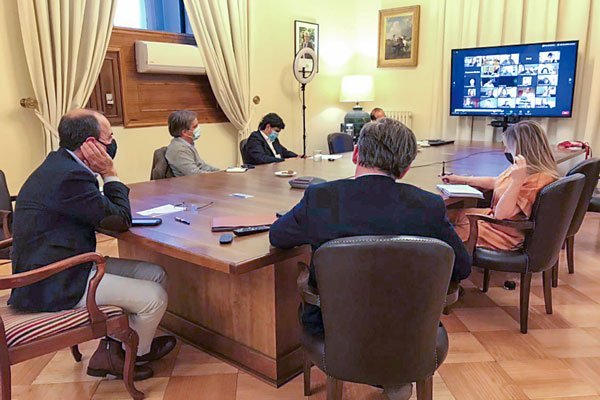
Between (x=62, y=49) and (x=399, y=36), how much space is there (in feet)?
13.1

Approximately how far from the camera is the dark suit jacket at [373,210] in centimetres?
139

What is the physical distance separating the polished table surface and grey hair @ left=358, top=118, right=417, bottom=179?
0.45 m

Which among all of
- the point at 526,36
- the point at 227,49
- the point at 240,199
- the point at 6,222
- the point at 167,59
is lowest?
the point at 6,222

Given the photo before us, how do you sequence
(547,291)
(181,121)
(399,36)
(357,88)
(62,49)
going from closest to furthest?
(547,291) < (181,121) < (62,49) < (399,36) < (357,88)

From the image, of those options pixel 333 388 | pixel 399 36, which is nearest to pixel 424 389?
pixel 333 388

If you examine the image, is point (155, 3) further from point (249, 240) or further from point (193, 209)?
point (249, 240)

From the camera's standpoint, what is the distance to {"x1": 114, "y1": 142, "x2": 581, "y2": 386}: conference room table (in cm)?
169

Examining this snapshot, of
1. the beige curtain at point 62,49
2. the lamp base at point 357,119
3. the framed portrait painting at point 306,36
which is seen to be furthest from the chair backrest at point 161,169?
the lamp base at point 357,119

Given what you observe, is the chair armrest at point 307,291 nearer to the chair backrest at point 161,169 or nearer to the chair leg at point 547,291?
the chair leg at point 547,291

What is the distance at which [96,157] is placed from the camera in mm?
1869

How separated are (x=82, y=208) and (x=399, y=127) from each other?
1.15 metres

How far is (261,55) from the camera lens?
5449mm

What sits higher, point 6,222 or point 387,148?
point 387,148

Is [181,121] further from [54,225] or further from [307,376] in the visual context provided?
[307,376]
